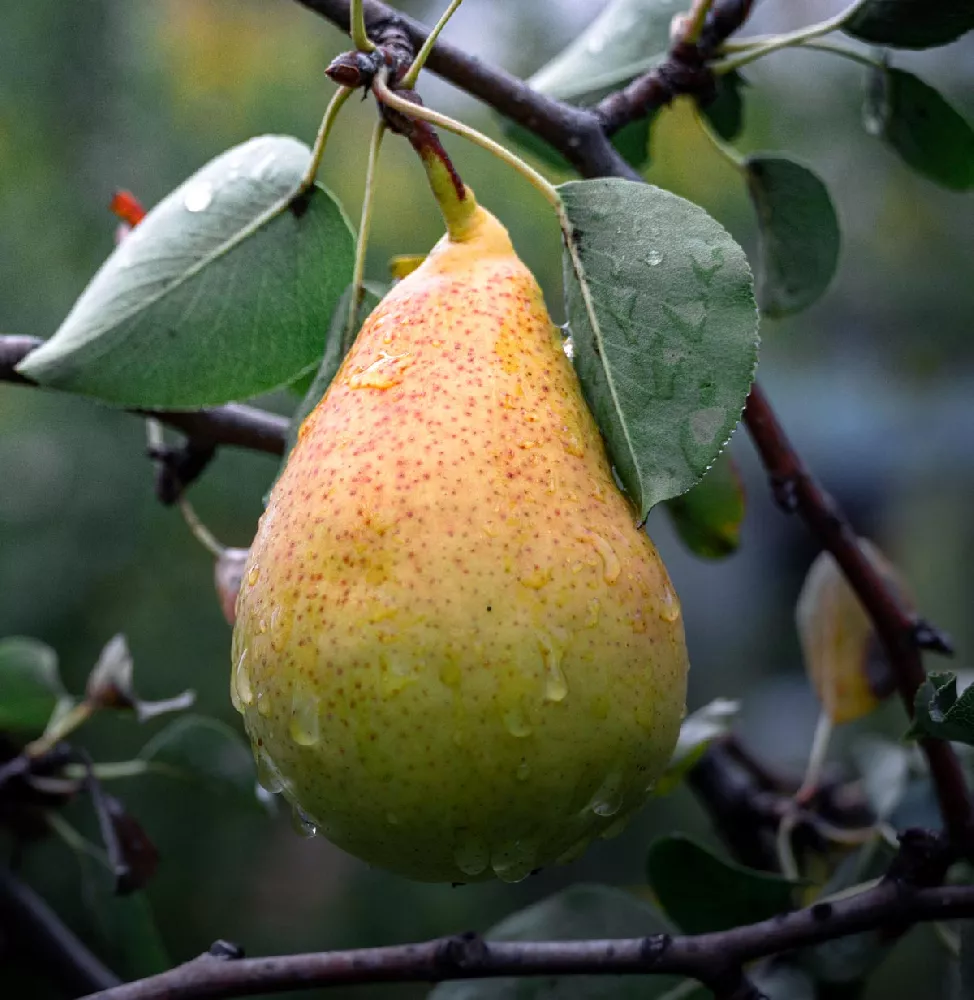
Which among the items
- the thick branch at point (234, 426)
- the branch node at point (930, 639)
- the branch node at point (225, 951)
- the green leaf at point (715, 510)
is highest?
the thick branch at point (234, 426)

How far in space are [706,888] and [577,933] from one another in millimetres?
95

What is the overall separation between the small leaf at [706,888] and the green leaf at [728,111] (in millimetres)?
510

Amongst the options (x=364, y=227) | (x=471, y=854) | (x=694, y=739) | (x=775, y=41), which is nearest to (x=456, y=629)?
(x=471, y=854)

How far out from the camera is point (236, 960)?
20.0 inches

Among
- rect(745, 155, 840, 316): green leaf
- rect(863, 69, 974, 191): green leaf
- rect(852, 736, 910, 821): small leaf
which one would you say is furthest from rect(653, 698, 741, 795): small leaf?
rect(863, 69, 974, 191): green leaf

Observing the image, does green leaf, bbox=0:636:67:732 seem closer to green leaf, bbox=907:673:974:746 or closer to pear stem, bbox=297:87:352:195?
pear stem, bbox=297:87:352:195

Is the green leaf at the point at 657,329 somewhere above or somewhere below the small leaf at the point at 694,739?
above

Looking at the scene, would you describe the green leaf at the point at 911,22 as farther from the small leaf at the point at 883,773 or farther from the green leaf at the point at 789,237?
the small leaf at the point at 883,773

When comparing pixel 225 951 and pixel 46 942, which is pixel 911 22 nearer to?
pixel 225 951

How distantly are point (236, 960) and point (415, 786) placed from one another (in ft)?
0.63

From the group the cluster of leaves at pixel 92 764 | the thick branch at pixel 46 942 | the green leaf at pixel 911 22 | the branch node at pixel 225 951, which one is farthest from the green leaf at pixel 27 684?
the green leaf at pixel 911 22

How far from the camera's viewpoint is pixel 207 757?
812 millimetres

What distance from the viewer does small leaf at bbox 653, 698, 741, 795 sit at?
2.09 ft

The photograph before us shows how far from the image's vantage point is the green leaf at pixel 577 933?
64cm
